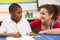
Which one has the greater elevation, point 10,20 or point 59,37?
point 10,20

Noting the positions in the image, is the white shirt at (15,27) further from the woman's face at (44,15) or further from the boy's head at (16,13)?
the woman's face at (44,15)

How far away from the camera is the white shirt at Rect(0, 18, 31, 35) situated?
1290 millimetres

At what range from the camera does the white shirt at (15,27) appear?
4.23 ft

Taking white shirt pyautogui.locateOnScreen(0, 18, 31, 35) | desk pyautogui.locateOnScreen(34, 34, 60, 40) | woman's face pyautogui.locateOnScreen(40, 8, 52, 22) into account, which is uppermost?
woman's face pyautogui.locateOnScreen(40, 8, 52, 22)

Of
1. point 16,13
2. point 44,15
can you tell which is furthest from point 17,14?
point 44,15

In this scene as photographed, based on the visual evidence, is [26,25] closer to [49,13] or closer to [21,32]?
[21,32]

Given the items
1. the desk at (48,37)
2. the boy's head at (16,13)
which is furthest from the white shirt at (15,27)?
the desk at (48,37)

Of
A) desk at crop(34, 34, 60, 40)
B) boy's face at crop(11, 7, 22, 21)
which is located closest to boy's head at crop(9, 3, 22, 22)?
boy's face at crop(11, 7, 22, 21)

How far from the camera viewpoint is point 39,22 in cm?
152

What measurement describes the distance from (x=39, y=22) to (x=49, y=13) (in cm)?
14

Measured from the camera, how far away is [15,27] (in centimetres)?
132

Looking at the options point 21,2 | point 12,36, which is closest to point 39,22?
point 12,36

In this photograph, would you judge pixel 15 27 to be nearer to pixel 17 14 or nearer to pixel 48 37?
pixel 17 14

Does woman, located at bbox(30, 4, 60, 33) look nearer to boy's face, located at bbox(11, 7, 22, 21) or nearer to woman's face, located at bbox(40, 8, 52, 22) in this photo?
woman's face, located at bbox(40, 8, 52, 22)
